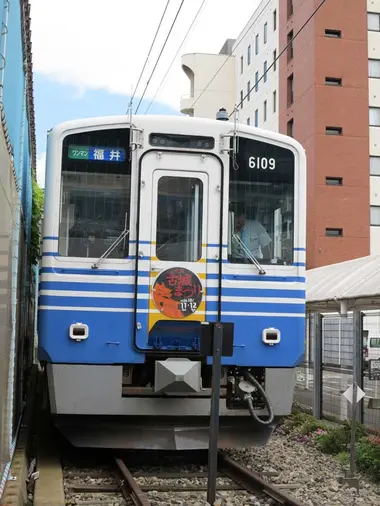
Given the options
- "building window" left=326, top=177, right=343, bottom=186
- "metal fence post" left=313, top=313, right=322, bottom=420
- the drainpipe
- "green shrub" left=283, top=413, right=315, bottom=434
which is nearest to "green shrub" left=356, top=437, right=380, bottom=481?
"green shrub" left=283, top=413, right=315, bottom=434

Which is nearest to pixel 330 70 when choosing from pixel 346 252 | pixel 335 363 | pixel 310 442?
pixel 346 252

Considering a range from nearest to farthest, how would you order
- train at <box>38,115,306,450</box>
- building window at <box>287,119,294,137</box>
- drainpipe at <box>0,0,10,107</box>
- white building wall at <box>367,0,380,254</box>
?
1. drainpipe at <box>0,0,10,107</box>
2. train at <box>38,115,306,450</box>
3. white building wall at <box>367,0,380,254</box>
4. building window at <box>287,119,294,137</box>

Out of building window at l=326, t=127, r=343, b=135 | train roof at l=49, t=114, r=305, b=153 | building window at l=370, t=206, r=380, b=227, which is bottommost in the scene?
train roof at l=49, t=114, r=305, b=153

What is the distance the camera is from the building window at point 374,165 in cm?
3681

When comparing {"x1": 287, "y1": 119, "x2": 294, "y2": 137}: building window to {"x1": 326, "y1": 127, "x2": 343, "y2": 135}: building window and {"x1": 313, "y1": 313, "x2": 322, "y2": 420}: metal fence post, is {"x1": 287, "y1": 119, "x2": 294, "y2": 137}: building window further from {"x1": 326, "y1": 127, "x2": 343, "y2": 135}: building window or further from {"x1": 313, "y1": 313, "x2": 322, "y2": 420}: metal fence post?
{"x1": 313, "y1": 313, "x2": 322, "y2": 420}: metal fence post

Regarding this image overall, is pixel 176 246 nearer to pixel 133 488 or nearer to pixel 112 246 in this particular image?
pixel 112 246

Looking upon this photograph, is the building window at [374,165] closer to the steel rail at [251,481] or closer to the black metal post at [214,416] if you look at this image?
the steel rail at [251,481]

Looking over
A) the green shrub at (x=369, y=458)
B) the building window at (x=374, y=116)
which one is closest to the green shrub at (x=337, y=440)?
the green shrub at (x=369, y=458)

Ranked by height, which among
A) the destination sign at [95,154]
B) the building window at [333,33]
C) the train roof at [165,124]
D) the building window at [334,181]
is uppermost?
the building window at [333,33]

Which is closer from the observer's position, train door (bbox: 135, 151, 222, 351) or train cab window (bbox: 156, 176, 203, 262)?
train door (bbox: 135, 151, 222, 351)

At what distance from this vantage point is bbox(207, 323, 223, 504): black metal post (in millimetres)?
6027

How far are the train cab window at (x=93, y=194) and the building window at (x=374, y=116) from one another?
31344 millimetres

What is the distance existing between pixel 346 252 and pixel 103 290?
29206mm

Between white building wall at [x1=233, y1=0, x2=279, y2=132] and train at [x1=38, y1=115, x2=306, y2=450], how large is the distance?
34.6 m
